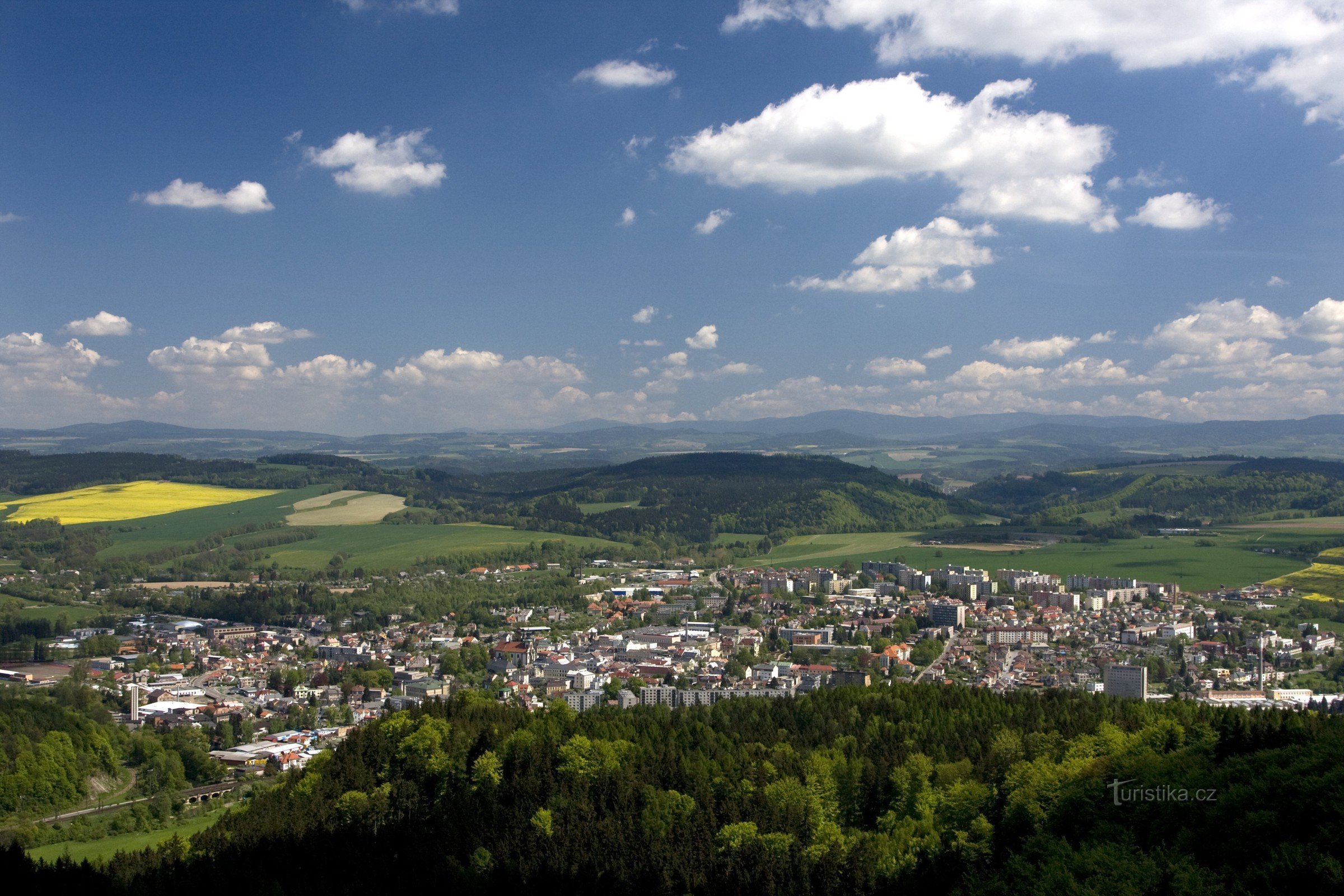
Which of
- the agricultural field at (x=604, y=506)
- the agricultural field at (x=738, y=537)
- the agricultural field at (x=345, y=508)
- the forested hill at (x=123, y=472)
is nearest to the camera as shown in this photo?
the agricultural field at (x=738, y=537)

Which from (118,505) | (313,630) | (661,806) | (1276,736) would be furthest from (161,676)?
(118,505)

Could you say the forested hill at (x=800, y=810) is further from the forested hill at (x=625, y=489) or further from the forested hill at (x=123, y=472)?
the forested hill at (x=123, y=472)

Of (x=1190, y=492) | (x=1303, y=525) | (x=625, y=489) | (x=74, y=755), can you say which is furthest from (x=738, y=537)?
(x=74, y=755)

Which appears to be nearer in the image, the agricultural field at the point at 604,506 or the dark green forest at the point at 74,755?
the dark green forest at the point at 74,755

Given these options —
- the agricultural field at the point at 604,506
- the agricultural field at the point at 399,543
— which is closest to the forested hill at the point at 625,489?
the agricultural field at the point at 604,506

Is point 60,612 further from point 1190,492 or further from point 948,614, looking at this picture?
point 1190,492

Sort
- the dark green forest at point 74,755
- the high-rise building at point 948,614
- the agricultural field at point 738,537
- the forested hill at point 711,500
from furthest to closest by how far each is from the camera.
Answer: the forested hill at point 711,500, the agricultural field at point 738,537, the high-rise building at point 948,614, the dark green forest at point 74,755
